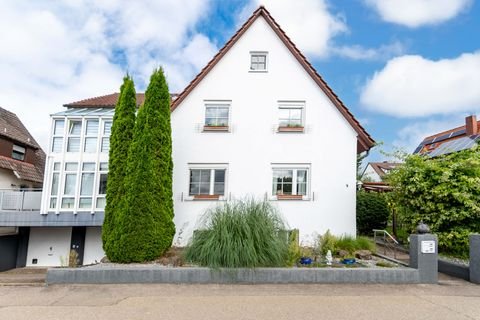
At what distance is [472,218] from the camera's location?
27.7 feet

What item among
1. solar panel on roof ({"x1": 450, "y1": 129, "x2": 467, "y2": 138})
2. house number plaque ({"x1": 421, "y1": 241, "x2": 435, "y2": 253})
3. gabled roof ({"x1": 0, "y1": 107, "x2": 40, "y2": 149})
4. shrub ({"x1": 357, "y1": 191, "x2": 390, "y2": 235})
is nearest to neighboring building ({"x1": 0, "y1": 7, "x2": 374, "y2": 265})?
house number plaque ({"x1": 421, "y1": 241, "x2": 435, "y2": 253})

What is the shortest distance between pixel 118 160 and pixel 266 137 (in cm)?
524

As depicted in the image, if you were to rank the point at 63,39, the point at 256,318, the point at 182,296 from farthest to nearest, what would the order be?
the point at 63,39 → the point at 182,296 → the point at 256,318

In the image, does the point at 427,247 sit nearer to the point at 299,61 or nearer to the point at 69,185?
the point at 299,61

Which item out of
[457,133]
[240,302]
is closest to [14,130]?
[240,302]

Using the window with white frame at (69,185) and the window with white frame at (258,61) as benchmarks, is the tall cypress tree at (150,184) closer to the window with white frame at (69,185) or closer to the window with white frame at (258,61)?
the window with white frame at (258,61)

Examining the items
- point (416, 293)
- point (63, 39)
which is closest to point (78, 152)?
point (63, 39)

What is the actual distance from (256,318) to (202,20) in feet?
35.0

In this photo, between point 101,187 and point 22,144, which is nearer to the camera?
point 101,187

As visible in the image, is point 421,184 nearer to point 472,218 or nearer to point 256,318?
point 472,218

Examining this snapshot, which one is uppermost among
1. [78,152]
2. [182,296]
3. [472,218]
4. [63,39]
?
[63,39]

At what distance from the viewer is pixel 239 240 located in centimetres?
686

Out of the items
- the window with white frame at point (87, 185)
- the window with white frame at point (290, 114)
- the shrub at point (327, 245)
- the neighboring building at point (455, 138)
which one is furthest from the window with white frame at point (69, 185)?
the neighboring building at point (455, 138)

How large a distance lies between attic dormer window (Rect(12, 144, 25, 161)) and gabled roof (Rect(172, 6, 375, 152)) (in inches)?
580
